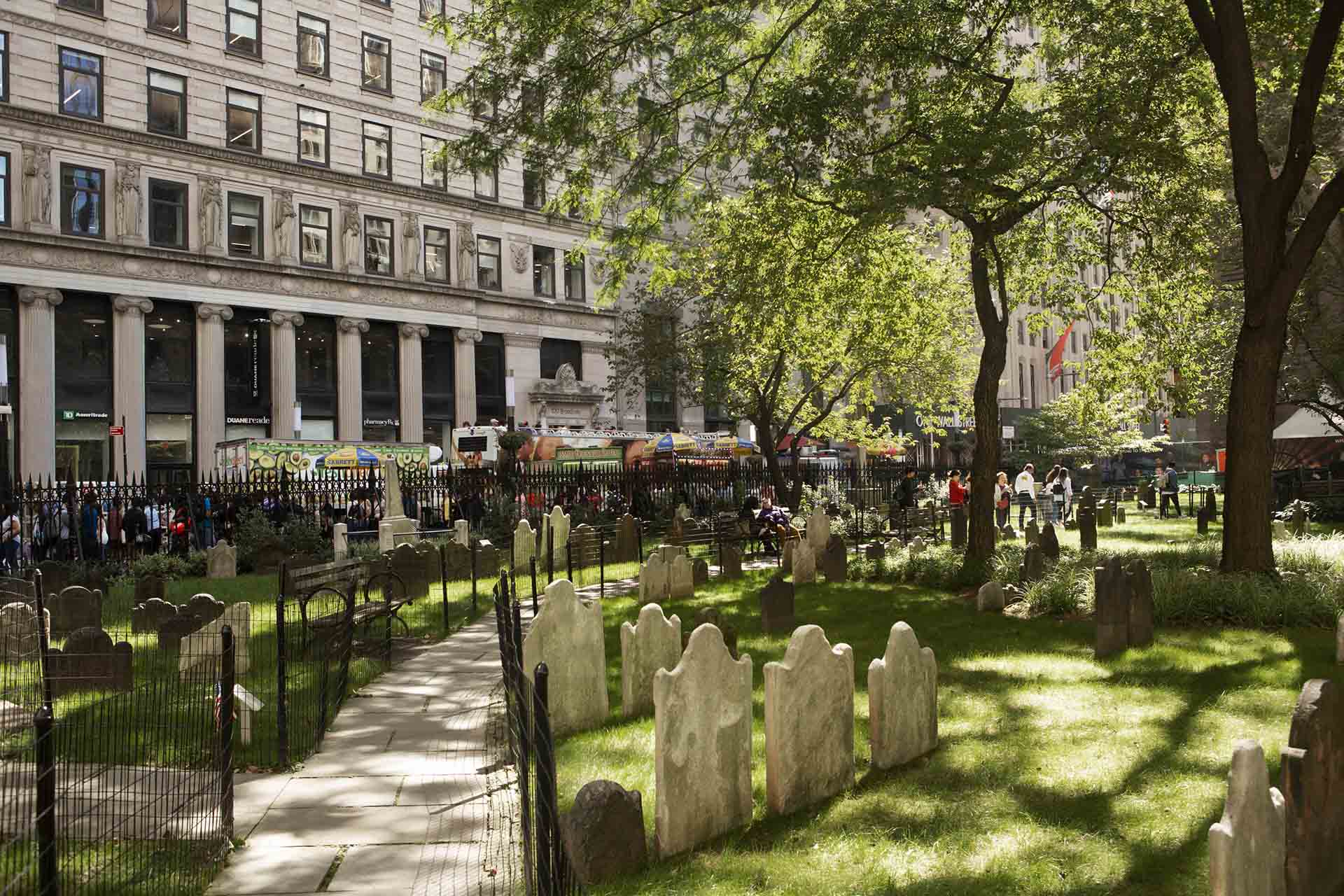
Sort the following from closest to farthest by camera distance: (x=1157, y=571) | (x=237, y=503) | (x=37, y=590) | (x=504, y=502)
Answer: (x=37, y=590) → (x=1157, y=571) → (x=237, y=503) → (x=504, y=502)

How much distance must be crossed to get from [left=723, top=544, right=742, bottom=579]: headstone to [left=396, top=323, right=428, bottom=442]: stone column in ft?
86.1

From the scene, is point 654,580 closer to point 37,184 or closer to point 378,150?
point 37,184

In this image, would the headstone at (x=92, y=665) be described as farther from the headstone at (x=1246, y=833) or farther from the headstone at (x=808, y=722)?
the headstone at (x=1246, y=833)

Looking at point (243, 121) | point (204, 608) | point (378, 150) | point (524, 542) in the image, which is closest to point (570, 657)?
point (204, 608)

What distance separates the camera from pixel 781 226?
17.5 metres

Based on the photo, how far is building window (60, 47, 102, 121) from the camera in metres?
32.9

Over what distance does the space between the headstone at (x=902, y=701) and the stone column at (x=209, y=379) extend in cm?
3356

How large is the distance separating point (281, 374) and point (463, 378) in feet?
27.3

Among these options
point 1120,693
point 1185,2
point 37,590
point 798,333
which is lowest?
point 1120,693

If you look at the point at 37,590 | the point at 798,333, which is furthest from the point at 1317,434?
the point at 37,590

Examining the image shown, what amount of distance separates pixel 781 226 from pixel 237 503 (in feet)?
46.7

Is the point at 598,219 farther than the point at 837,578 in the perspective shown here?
Yes

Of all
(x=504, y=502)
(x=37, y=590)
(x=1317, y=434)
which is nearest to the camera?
(x=37, y=590)

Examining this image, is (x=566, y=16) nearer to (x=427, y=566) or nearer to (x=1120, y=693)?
(x=427, y=566)
